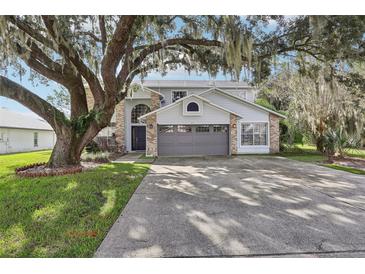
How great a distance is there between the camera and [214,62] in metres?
9.75

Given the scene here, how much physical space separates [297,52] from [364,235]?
7.52 m

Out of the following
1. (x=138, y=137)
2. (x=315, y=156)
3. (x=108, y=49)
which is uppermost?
(x=108, y=49)

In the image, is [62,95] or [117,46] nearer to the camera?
[117,46]

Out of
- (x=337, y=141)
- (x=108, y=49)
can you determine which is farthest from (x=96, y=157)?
(x=337, y=141)

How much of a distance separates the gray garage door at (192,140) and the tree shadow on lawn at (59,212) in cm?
829

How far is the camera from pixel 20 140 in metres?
19.9

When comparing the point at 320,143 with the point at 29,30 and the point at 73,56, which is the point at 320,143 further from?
the point at 29,30

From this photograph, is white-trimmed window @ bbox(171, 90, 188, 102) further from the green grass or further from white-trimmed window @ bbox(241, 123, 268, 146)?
the green grass

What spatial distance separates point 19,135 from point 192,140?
1584 centimetres

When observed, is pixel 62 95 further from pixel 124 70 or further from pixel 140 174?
pixel 140 174

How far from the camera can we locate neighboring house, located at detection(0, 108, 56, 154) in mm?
17906

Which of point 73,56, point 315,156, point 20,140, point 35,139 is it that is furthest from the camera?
point 35,139
